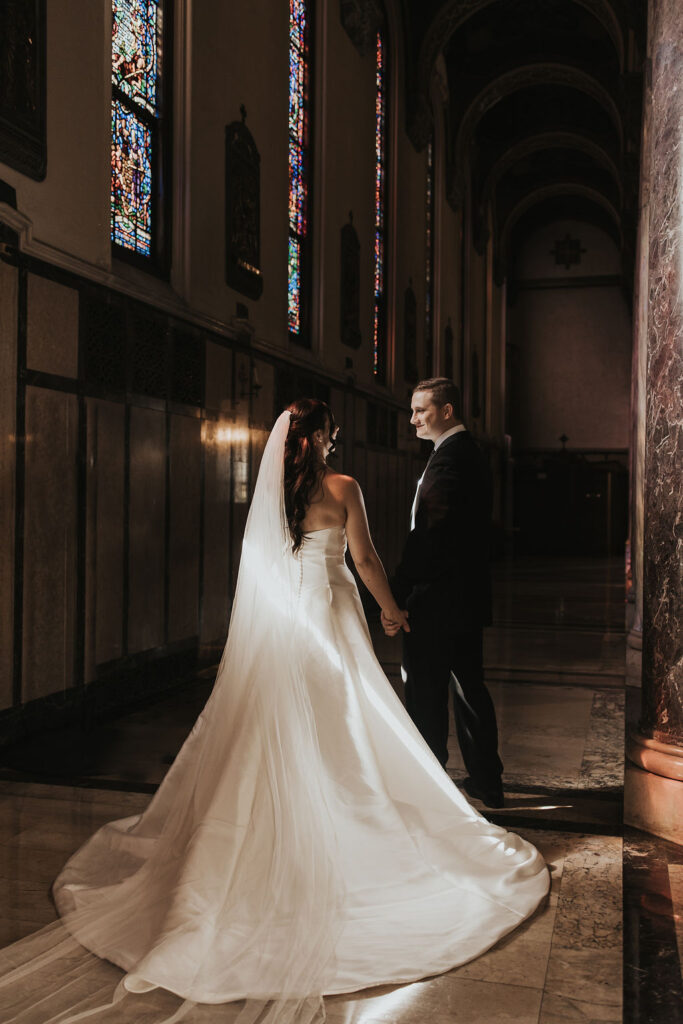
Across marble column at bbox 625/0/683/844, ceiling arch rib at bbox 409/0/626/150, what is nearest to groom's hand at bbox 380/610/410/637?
marble column at bbox 625/0/683/844

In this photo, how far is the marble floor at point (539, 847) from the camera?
2.61 m

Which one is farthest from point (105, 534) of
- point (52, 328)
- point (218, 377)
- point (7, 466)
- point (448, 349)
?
point (448, 349)

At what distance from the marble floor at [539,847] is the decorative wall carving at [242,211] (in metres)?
3.79

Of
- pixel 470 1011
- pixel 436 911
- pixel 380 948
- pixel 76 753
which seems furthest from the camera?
pixel 76 753

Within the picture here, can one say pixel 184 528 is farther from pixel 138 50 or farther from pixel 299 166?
pixel 299 166

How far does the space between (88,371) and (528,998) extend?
4.67m

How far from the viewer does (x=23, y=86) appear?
5.49 m

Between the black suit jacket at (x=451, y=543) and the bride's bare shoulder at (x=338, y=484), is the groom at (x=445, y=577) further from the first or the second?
the bride's bare shoulder at (x=338, y=484)

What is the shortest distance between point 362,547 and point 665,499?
1470mm

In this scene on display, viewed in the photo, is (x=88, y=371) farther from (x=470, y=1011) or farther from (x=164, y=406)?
(x=470, y=1011)

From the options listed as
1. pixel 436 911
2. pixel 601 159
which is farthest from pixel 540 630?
pixel 601 159

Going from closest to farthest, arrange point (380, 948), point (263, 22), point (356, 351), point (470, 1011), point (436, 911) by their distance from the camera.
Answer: point (470, 1011) → point (380, 948) → point (436, 911) → point (263, 22) → point (356, 351)

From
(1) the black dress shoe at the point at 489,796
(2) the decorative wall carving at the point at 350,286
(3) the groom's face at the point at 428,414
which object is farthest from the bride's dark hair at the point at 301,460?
(2) the decorative wall carving at the point at 350,286

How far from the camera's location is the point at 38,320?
5.61 meters
